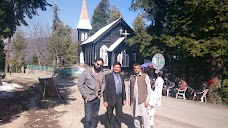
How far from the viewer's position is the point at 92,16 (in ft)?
288

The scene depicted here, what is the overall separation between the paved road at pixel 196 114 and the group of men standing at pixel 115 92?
2.96 metres

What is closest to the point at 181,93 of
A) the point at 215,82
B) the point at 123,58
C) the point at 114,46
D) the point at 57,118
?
the point at 215,82

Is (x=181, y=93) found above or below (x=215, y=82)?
below

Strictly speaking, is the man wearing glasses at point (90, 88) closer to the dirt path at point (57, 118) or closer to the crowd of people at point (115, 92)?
the crowd of people at point (115, 92)

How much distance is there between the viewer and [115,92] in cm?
700

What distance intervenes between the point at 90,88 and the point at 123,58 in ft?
112

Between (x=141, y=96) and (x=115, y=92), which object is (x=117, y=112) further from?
(x=141, y=96)

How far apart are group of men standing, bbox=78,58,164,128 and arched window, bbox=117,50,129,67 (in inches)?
1311

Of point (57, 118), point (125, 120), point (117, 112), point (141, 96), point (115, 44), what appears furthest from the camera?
point (115, 44)

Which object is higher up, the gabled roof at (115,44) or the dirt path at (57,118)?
the gabled roof at (115,44)

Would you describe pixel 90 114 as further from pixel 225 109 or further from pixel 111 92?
pixel 225 109

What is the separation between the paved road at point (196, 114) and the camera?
9.34 meters

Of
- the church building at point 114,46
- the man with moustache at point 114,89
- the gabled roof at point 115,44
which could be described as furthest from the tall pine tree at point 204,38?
the church building at point 114,46

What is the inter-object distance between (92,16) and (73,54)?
34393 millimetres
